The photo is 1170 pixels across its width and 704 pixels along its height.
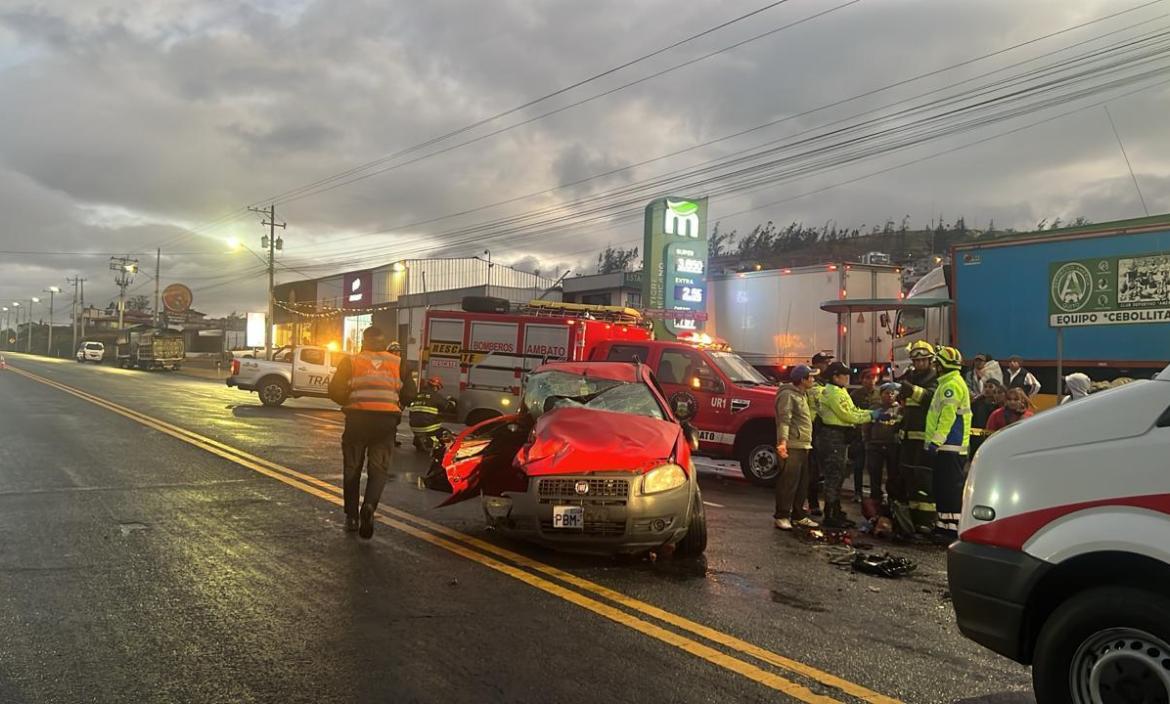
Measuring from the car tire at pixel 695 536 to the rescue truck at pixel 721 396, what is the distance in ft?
13.7

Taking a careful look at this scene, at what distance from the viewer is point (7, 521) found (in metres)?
6.50

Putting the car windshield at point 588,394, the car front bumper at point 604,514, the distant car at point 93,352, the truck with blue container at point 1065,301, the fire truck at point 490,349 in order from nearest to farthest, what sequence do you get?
1. the car front bumper at point 604,514
2. the car windshield at point 588,394
3. the truck with blue container at point 1065,301
4. the fire truck at point 490,349
5. the distant car at point 93,352

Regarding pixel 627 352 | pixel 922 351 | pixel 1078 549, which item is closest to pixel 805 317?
pixel 627 352

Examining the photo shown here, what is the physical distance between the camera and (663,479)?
5.39 m

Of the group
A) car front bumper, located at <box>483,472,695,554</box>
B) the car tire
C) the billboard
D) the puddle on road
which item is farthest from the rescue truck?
the billboard

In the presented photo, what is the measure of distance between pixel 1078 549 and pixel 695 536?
3.41 metres

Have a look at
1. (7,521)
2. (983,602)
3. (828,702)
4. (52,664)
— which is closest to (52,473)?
(7,521)

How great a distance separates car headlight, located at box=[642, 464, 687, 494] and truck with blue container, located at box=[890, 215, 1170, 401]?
8187mm

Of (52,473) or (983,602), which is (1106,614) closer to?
(983,602)

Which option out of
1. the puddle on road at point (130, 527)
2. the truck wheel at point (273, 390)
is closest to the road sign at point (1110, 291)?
the puddle on road at point (130, 527)

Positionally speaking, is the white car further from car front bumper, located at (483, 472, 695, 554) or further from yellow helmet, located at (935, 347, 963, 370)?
yellow helmet, located at (935, 347, 963, 370)

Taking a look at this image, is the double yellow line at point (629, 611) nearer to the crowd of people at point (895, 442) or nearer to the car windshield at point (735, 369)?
the crowd of people at point (895, 442)

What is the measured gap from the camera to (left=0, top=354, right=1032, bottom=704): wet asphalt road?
3.45 meters

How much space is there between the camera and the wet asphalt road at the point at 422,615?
345 centimetres
